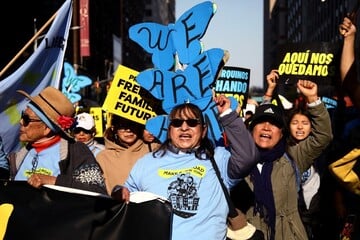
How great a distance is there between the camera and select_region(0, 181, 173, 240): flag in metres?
3.69

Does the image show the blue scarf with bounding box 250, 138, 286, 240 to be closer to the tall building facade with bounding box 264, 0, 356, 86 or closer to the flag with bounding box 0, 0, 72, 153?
the flag with bounding box 0, 0, 72, 153

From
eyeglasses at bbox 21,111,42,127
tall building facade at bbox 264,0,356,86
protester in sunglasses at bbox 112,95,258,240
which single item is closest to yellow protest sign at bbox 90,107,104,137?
eyeglasses at bbox 21,111,42,127

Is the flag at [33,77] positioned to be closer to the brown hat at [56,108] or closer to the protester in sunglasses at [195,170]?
the brown hat at [56,108]

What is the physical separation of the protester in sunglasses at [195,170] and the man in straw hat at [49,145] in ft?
1.15

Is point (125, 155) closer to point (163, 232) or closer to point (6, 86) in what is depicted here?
point (6, 86)

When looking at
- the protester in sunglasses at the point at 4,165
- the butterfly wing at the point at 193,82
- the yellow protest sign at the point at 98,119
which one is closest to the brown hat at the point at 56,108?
the protester in sunglasses at the point at 4,165

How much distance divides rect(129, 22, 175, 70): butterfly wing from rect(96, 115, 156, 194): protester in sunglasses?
2.60 ft

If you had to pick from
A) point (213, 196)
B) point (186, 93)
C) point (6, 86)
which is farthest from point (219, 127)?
point (6, 86)

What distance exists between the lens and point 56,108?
427 cm

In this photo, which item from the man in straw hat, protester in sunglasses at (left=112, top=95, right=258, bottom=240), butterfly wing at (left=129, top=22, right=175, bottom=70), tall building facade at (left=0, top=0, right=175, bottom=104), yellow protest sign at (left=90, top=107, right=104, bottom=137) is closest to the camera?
protester in sunglasses at (left=112, top=95, right=258, bottom=240)

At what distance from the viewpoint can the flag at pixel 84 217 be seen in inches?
145

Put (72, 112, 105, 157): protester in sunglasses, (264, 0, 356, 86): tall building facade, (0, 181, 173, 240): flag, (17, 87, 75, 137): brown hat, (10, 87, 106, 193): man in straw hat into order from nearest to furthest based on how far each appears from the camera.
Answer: (0, 181, 173, 240): flag → (10, 87, 106, 193): man in straw hat → (17, 87, 75, 137): brown hat → (72, 112, 105, 157): protester in sunglasses → (264, 0, 356, 86): tall building facade

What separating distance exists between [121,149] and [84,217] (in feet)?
6.15

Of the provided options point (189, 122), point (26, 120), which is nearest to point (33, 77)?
point (26, 120)
